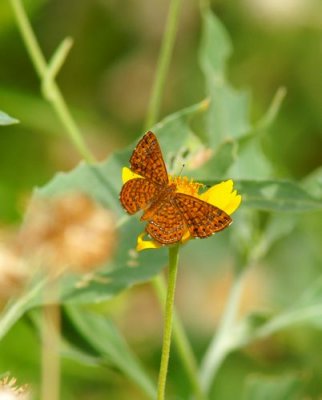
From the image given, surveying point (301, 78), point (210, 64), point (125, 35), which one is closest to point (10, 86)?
point (125, 35)

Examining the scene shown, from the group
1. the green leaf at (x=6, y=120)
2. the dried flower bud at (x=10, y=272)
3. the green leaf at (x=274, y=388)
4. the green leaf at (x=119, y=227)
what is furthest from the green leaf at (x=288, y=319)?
the green leaf at (x=6, y=120)

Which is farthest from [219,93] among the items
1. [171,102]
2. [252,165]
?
[171,102]

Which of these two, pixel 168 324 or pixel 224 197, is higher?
pixel 224 197

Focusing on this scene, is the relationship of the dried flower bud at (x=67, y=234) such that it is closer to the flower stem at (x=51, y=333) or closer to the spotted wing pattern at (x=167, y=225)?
the flower stem at (x=51, y=333)

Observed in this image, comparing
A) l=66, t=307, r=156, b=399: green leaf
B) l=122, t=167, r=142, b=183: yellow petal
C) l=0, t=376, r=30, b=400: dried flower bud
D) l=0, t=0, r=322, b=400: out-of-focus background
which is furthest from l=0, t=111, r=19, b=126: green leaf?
l=0, t=0, r=322, b=400: out-of-focus background

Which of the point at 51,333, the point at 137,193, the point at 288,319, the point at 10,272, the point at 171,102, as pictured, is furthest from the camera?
the point at 171,102

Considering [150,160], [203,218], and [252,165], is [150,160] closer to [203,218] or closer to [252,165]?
[203,218]

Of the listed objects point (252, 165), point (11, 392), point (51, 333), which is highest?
point (252, 165)
